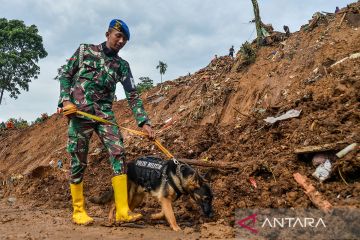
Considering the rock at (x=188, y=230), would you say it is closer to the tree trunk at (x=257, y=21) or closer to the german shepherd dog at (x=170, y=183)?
the german shepherd dog at (x=170, y=183)

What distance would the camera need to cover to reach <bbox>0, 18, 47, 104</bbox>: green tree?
26.2 m

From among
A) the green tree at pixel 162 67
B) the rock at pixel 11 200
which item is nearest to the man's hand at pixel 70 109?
the rock at pixel 11 200

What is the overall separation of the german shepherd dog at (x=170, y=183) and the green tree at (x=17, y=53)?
23.6 m

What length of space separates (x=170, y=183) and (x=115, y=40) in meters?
1.95

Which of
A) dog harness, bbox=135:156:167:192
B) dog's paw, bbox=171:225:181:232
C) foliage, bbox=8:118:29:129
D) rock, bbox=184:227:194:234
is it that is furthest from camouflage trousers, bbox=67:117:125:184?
foliage, bbox=8:118:29:129

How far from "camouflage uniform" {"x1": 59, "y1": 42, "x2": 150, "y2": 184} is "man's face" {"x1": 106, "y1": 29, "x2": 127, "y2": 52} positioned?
0.28ft

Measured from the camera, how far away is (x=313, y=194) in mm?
4477

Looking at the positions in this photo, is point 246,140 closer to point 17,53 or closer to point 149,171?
point 149,171

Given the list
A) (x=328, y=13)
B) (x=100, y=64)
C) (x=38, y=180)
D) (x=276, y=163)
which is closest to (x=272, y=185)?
(x=276, y=163)

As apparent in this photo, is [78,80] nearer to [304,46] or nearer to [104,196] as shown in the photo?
[104,196]

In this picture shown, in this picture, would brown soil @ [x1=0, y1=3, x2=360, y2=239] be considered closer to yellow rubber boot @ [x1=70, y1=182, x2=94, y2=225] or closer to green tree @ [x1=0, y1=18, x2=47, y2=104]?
yellow rubber boot @ [x1=70, y1=182, x2=94, y2=225]

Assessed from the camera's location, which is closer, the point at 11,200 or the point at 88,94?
the point at 88,94

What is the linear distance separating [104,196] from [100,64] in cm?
183

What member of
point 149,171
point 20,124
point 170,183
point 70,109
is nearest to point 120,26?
point 70,109
